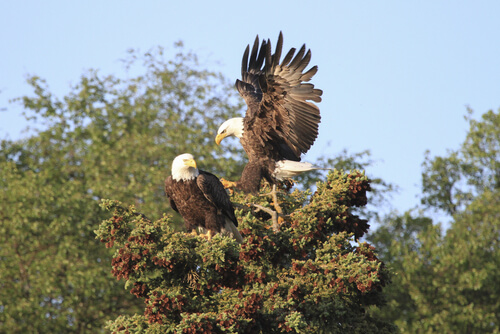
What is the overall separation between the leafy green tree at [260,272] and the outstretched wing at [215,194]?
33cm

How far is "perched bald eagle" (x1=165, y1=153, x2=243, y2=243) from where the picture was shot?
26.0 feet

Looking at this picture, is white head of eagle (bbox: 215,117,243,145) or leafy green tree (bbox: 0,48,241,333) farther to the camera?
leafy green tree (bbox: 0,48,241,333)

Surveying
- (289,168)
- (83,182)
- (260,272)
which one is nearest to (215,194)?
(260,272)

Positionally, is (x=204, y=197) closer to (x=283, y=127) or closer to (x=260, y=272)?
(x=260, y=272)

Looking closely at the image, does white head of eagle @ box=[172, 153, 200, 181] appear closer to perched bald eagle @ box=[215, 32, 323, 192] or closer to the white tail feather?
perched bald eagle @ box=[215, 32, 323, 192]

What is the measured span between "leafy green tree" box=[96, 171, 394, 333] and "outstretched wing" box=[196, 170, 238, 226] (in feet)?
1.09

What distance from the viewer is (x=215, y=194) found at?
7.89 meters

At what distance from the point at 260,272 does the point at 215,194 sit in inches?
40.9

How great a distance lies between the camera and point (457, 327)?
17.6m

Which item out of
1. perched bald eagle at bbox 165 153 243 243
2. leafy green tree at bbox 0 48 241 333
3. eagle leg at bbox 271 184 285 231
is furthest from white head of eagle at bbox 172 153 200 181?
leafy green tree at bbox 0 48 241 333

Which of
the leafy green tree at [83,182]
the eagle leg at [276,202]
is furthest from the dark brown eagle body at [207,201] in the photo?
the leafy green tree at [83,182]

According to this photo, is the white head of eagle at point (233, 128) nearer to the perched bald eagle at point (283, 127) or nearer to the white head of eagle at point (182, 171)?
the perched bald eagle at point (283, 127)

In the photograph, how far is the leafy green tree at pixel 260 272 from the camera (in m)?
6.49

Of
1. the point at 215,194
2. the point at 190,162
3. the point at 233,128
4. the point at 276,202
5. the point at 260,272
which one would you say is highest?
the point at 233,128
